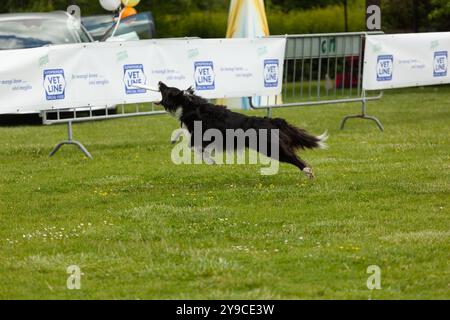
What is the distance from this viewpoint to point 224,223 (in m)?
7.80

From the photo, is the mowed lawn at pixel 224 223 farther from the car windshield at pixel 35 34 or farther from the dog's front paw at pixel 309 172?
the car windshield at pixel 35 34

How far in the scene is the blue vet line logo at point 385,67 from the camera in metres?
14.8

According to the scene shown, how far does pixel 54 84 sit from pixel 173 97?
2.37 metres

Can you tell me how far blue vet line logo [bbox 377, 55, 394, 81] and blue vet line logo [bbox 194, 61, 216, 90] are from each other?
310 cm

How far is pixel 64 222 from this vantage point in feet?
26.3

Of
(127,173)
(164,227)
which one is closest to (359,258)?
(164,227)

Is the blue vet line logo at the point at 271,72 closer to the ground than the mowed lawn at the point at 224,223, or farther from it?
farther from it

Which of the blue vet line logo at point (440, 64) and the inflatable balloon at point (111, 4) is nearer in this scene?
the inflatable balloon at point (111, 4)

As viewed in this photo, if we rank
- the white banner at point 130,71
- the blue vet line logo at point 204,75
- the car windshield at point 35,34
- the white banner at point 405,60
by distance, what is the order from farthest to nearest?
the car windshield at point 35,34
the white banner at point 405,60
the blue vet line logo at point 204,75
the white banner at point 130,71

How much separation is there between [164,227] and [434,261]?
2353 mm

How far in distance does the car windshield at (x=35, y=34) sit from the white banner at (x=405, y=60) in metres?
5.42

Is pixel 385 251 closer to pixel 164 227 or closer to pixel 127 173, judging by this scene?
pixel 164 227

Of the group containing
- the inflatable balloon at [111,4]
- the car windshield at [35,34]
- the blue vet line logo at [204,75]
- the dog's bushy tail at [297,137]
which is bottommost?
the dog's bushy tail at [297,137]

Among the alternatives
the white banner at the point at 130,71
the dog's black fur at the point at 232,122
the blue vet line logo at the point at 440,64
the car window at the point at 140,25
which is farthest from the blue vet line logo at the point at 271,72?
the car window at the point at 140,25
